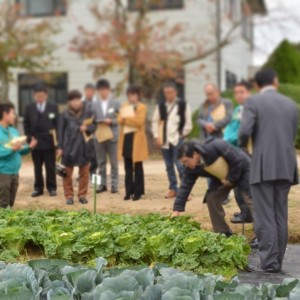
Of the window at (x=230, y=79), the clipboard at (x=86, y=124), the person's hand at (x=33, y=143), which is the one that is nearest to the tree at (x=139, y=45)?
the window at (x=230, y=79)

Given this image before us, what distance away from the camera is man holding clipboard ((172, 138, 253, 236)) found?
7820 millimetres

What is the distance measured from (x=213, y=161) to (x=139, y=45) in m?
15.6

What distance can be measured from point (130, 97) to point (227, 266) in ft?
17.3

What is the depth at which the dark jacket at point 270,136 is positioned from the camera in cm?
696

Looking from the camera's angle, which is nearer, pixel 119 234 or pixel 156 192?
pixel 119 234

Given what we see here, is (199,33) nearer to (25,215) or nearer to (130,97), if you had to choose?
(130,97)

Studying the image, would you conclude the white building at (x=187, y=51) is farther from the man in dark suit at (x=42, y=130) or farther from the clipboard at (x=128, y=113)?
the clipboard at (x=128, y=113)

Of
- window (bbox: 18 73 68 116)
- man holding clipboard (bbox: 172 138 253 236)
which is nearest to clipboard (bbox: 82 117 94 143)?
man holding clipboard (bbox: 172 138 253 236)

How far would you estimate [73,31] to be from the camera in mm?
26297

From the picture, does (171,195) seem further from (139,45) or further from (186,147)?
(139,45)

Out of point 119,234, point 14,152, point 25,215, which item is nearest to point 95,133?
point 14,152

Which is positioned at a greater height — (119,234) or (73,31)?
(73,31)

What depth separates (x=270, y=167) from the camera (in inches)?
274

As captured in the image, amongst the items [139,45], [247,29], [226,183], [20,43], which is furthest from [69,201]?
[247,29]
